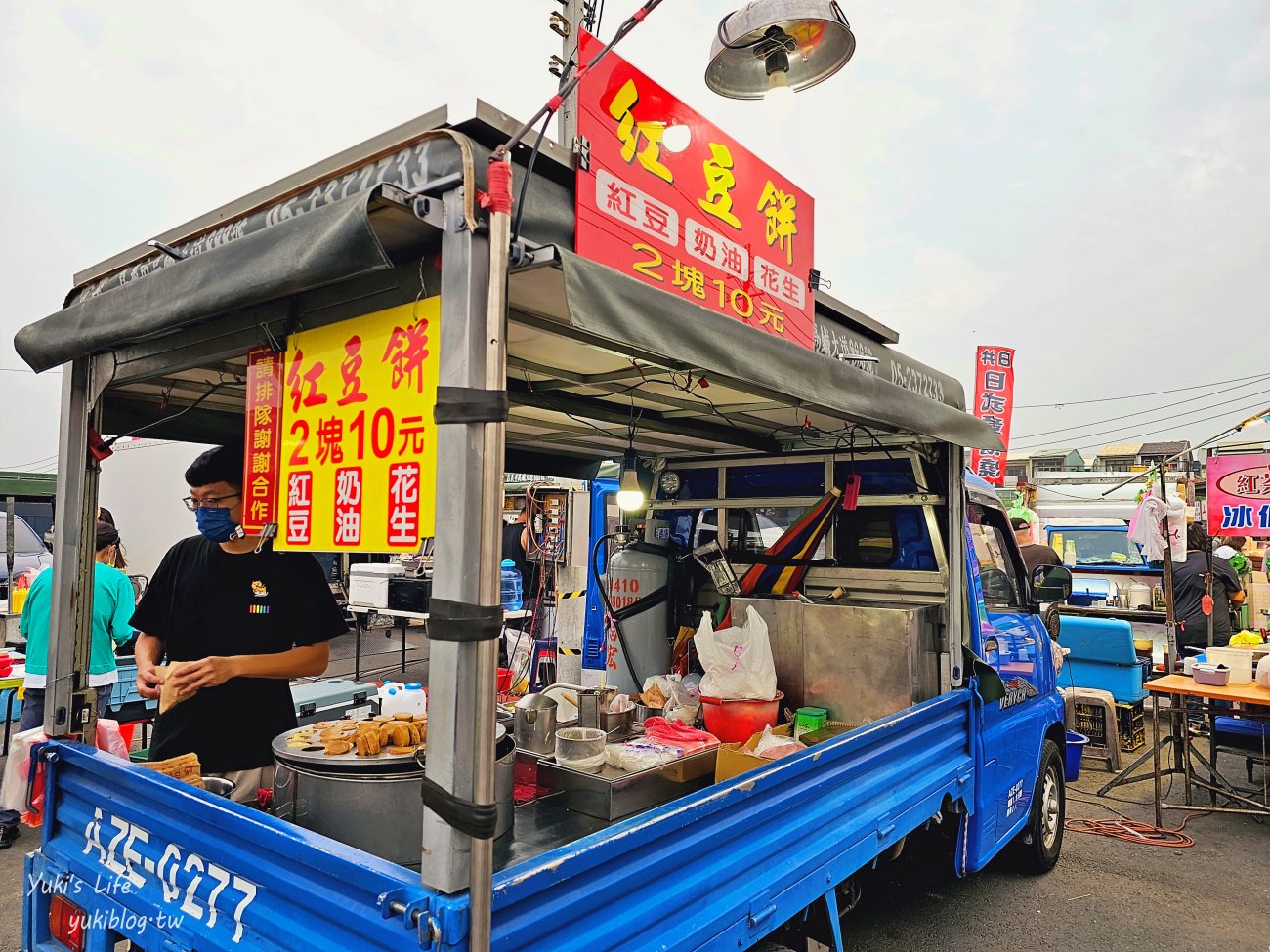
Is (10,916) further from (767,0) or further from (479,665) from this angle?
(767,0)

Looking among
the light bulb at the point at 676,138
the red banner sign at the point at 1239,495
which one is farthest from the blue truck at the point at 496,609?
the red banner sign at the point at 1239,495

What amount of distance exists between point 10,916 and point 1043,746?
19.2 ft

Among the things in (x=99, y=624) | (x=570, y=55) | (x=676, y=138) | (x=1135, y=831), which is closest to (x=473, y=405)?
(x=676, y=138)

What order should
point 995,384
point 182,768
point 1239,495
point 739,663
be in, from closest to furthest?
point 182,768, point 739,663, point 1239,495, point 995,384

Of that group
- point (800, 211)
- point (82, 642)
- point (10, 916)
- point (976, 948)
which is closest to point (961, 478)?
point (800, 211)

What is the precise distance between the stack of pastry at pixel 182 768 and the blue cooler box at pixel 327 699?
10.3 feet

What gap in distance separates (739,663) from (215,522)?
239 centimetres

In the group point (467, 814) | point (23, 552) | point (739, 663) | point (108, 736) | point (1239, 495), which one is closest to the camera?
point (467, 814)

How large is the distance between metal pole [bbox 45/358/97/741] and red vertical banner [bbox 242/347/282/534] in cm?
89

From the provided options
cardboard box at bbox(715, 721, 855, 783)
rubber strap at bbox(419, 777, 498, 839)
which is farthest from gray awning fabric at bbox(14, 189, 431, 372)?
cardboard box at bbox(715, 721, 855, 783)

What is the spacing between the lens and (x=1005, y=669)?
14.9 feet

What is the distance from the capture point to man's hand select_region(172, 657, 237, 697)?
288 cm

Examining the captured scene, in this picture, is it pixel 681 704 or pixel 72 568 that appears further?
pixel 681 704

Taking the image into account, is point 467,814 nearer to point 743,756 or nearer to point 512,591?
point 743,756
